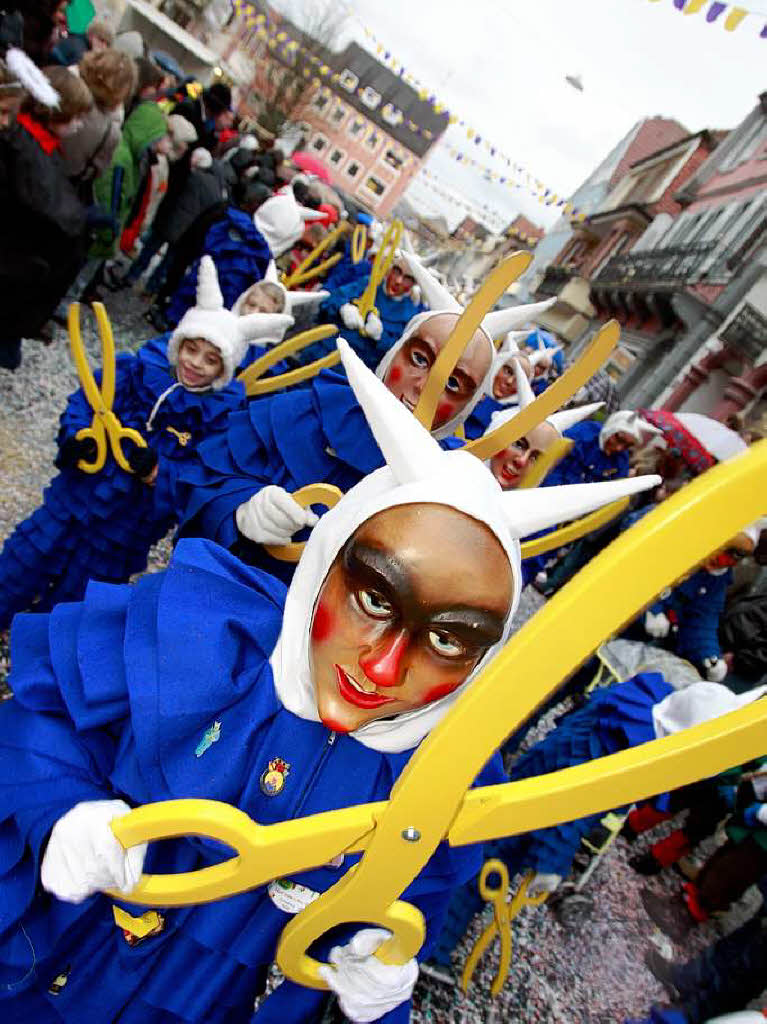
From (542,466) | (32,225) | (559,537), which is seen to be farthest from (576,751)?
(32,225)

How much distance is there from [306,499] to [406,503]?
779 millimetres

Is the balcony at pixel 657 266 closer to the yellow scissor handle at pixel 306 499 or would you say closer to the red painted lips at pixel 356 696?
the yellow scissor handle at pixel 306 499

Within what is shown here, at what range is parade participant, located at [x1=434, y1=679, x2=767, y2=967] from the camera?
2428 mm

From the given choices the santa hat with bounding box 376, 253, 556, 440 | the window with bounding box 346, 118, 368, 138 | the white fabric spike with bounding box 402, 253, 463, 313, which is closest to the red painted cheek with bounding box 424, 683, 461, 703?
Answer: the santa hat with bounding box 376, 253, 556, 440

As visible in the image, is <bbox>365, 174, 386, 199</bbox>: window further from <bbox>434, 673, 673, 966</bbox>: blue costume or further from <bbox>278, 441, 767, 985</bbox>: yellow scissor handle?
<bbox>278, 441, 767, 985</bbox>: yellow scissor handle

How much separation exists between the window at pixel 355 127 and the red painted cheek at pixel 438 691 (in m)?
44.6

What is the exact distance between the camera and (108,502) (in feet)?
8.15

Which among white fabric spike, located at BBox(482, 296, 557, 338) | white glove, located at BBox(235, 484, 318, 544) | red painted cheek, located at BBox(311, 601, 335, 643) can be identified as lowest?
white glove, located at BBox(235, 484, 318, 544)

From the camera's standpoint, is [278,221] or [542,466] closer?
[542,466]

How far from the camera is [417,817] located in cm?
73

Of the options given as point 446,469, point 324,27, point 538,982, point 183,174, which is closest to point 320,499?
point 446,469

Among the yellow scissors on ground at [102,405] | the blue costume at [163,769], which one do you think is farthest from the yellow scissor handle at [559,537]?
the yellow scissors on ground at [102,405]

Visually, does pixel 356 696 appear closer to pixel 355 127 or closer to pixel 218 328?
pixel 218 328

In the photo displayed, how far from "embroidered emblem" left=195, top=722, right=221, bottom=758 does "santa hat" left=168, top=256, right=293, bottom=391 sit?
5.81 feet
